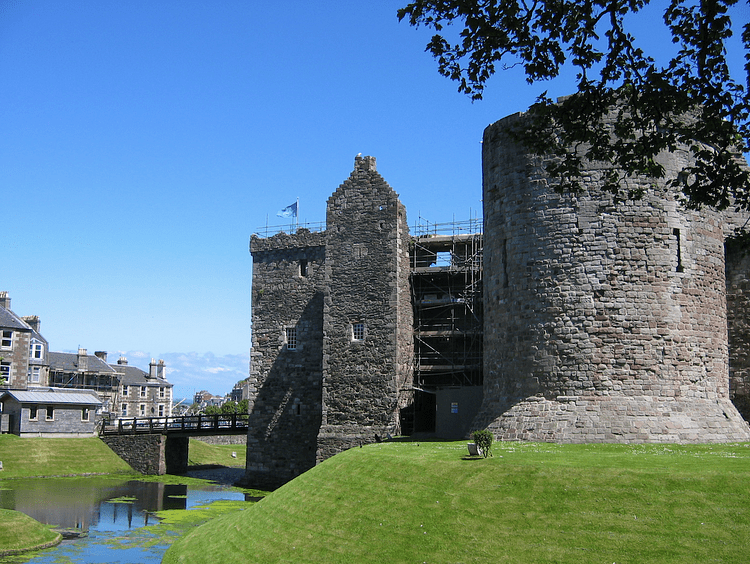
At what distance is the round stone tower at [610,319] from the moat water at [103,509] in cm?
1166

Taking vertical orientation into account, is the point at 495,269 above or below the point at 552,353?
above

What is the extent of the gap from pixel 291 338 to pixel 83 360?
1815 inches

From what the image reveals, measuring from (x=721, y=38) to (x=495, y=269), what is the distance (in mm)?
13652

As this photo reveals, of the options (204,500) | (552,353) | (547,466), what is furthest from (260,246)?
(547,466)

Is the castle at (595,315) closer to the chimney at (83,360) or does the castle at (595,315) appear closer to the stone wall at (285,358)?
the stone wall at (285,358)

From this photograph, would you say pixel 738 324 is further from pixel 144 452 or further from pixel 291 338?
pixel 144 452

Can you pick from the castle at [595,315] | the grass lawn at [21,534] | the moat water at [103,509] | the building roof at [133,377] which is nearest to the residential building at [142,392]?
the building roof at [133,377]

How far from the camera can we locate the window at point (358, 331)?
119 feet

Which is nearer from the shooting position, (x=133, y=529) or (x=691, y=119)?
(x=691, y=119)

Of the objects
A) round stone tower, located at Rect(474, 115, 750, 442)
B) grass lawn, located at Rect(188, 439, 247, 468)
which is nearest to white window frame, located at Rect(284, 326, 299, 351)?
grass lawn, located at Rect(188, 439, 247, 468)

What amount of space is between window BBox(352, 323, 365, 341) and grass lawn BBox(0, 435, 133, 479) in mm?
18309

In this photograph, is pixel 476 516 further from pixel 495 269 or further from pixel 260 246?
pixel 260 246

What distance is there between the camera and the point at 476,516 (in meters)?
16.0

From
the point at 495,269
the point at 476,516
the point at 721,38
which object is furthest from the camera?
the point at 495,269
